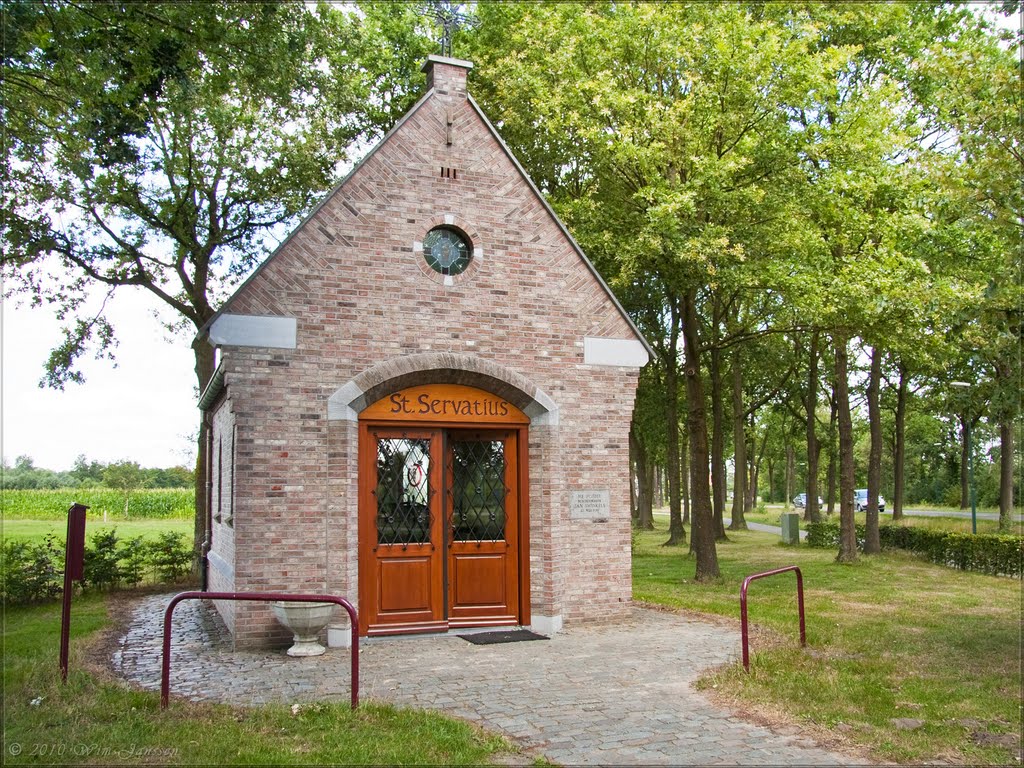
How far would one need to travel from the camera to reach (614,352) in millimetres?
11977

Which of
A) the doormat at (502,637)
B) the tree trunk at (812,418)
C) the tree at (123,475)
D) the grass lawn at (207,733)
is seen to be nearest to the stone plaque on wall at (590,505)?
the doormat at (502,637)

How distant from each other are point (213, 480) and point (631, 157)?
31.3 feet

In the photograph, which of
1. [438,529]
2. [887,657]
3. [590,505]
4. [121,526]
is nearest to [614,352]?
[590,505]

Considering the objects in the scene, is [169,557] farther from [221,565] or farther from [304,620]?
[304,620]

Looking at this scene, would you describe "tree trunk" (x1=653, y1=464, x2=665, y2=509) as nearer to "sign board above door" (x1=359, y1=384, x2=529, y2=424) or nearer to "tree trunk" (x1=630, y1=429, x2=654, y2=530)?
"tree trunk" (x1=630, y1=429, x2=654, y2=530)

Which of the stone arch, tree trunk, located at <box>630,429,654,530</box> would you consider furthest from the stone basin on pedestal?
tree trunk, located at <box>630,429,654,530</box>

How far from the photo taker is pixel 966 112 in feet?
33.1

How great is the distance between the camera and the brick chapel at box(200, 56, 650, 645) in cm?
1009

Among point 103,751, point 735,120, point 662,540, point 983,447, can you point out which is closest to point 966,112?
point 735,120

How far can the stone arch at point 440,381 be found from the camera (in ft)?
34.0

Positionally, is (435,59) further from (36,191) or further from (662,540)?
(662,540)

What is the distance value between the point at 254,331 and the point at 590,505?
495 cm

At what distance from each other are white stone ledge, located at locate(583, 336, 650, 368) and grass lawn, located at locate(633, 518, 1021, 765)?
401 cm

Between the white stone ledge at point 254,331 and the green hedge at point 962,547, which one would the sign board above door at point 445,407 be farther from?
the green hedge at point 962,547
